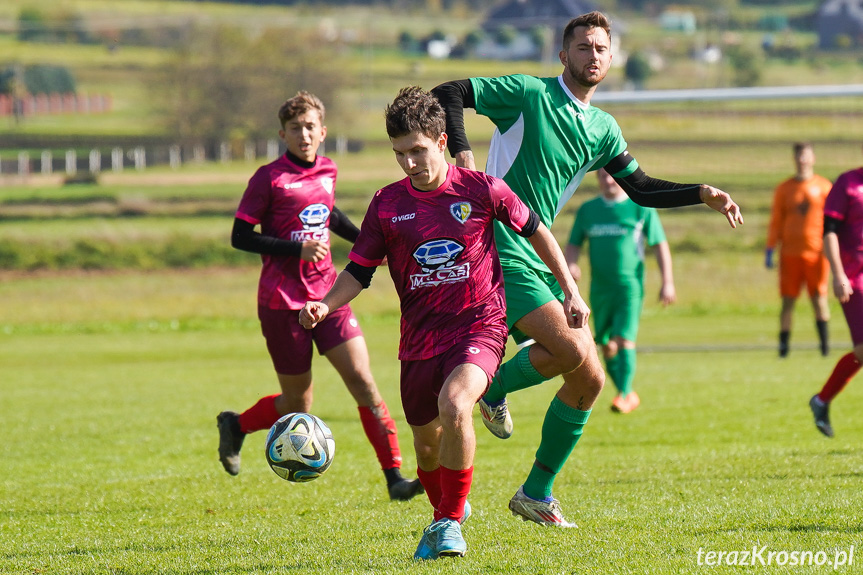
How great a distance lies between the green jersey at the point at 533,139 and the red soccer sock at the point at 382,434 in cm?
168

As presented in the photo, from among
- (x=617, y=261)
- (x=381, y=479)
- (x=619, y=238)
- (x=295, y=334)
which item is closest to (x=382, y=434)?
(x=381, y=479)

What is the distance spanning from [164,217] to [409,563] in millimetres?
25687

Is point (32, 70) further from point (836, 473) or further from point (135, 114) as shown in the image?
point (836, 473)

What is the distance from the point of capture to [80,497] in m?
6.70

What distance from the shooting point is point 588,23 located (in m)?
5.46

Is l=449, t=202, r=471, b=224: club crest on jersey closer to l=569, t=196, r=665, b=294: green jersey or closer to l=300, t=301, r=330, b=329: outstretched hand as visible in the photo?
l=300, t=301, r=330, b=329: outstretched hand

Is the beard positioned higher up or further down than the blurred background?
higher up

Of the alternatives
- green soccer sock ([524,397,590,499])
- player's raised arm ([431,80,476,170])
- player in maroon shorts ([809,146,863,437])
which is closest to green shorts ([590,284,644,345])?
player in maroon shorts ([809,146,863,437])

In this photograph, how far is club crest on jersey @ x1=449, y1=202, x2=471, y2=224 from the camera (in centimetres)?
484

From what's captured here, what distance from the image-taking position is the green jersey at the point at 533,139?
18.0ft

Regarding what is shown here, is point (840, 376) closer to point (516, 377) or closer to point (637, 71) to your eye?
point (516, 377)

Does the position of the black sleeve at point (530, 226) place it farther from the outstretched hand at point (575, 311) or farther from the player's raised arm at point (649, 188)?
the player's raised arm at point (649, 188)

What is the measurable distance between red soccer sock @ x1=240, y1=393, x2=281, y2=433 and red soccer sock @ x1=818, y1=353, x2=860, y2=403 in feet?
13.0

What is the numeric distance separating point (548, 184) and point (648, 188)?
0.62 meters
